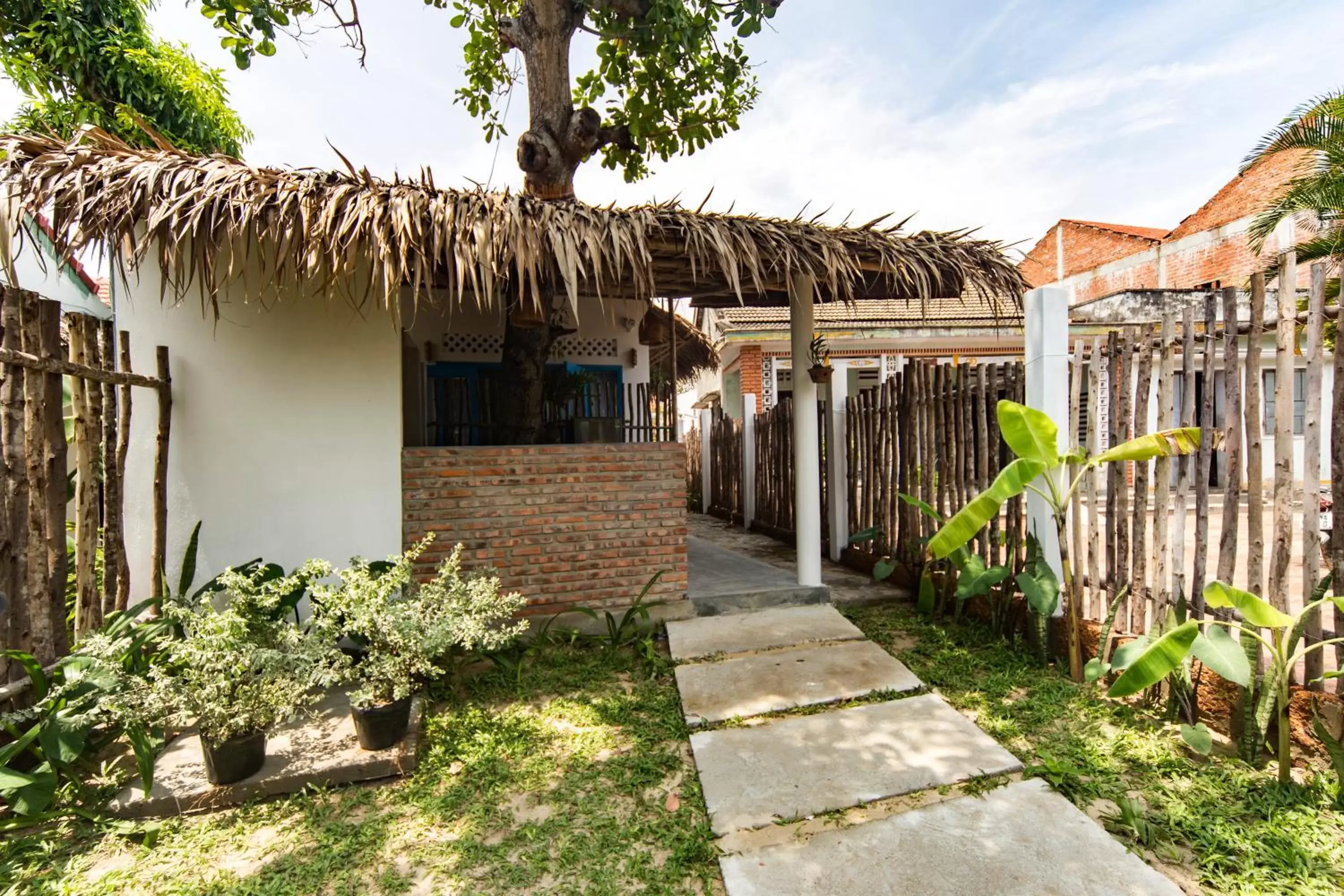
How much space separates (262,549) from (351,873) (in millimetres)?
2535

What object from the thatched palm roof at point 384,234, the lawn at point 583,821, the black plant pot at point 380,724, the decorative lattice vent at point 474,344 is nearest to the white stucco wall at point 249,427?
the thatched palm roof at point 384,234

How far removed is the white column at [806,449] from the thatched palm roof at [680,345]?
112cm

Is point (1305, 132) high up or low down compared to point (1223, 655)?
up

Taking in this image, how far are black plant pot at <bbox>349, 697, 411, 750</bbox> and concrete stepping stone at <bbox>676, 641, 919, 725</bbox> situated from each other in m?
1.49

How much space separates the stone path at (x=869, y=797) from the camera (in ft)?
6.72

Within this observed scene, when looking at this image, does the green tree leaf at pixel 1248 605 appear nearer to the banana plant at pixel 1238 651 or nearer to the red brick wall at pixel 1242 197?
the banana plant at pixel 1238 651

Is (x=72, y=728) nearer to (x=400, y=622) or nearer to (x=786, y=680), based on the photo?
(x=400, y=622)

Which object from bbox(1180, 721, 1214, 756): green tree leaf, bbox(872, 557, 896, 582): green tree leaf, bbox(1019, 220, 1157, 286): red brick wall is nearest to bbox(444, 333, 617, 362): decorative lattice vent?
bbox(872, 557, 896, 582): green tree leaf

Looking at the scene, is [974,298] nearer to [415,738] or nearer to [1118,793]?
[1118,793]

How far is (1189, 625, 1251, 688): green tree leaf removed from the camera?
2236mm

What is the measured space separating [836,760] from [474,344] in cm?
525

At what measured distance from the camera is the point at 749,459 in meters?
9.13

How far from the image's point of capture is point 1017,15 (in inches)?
225

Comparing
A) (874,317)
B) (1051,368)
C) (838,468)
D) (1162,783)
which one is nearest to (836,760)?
(1162,783)
